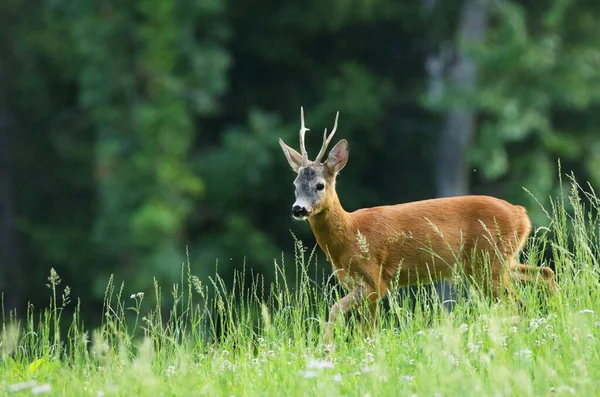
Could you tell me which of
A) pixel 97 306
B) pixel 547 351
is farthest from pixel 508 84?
pixel 547 351

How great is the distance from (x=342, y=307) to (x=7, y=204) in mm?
15464

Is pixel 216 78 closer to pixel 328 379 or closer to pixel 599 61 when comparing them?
pixel 599 61

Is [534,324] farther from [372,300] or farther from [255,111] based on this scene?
[255,111]

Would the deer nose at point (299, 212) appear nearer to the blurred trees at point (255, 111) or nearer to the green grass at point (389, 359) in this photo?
the green grass at point (389, 359)

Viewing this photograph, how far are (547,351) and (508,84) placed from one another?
1204cm

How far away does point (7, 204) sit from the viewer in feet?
68.7

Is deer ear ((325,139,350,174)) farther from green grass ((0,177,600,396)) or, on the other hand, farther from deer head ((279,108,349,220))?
green grass ((0,177,600,396))

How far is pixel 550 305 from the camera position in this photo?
18.8ft

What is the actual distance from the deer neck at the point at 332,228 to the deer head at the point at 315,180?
5 cm

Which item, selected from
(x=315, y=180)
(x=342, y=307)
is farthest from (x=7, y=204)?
(x=342, y=307)

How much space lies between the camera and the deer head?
269 inches

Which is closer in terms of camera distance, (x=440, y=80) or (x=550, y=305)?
(x=550, y=305)

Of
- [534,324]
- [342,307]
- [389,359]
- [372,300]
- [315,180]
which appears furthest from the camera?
[315,180]

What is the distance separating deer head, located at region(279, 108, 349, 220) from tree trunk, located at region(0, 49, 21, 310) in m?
14.1
